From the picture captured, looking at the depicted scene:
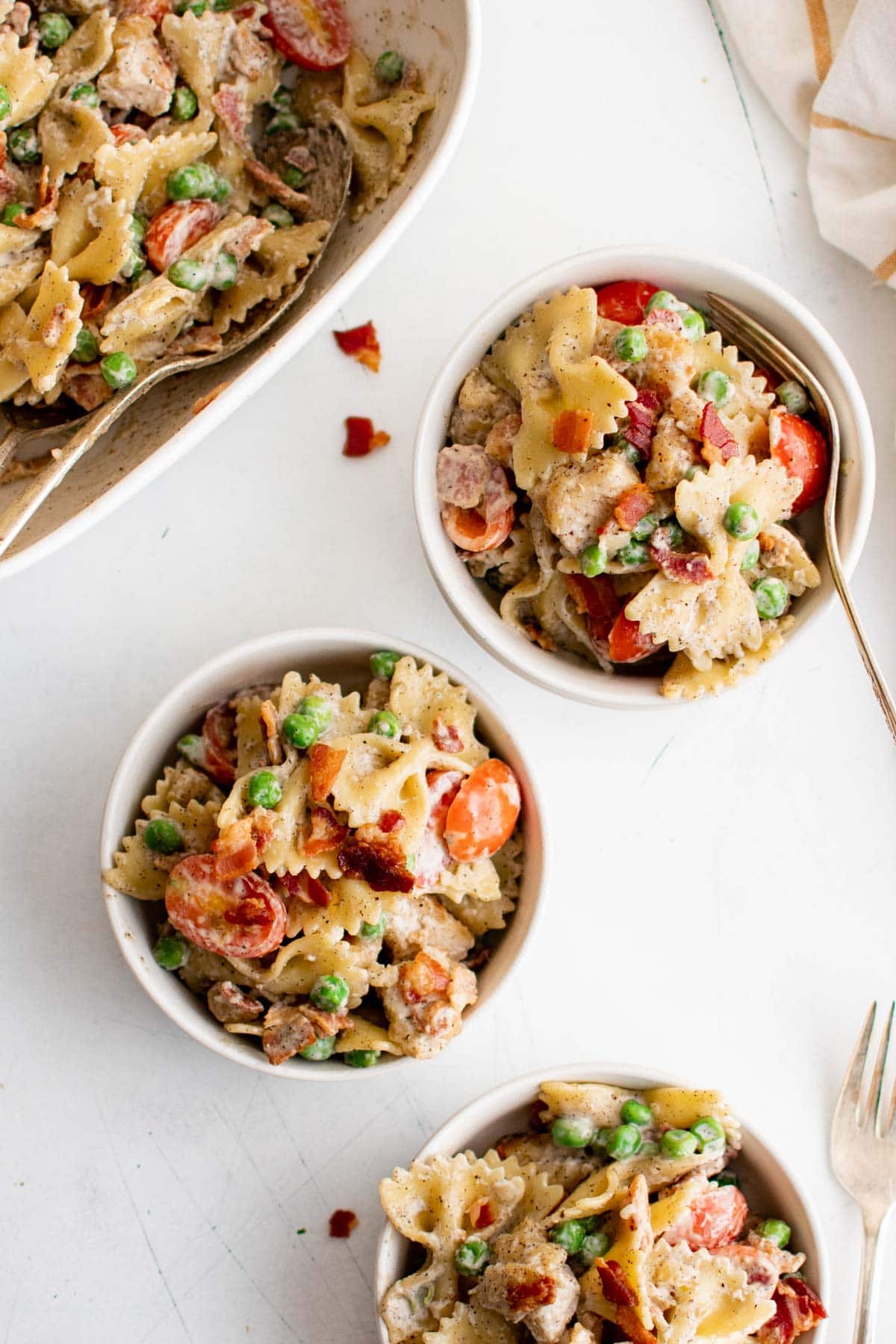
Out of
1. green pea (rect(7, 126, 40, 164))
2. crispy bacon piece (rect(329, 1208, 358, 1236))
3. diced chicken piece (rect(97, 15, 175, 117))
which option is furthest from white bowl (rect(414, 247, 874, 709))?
crispy bacon piece (rect(329, 1208, 358, 1236))

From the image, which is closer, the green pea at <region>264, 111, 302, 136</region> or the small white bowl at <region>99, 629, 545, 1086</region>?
the small white bowl at <region>99, 629, 545, 1086</region>

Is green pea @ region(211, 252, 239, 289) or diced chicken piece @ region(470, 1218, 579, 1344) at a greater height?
green pea @ region(211, 252, 239, 289)

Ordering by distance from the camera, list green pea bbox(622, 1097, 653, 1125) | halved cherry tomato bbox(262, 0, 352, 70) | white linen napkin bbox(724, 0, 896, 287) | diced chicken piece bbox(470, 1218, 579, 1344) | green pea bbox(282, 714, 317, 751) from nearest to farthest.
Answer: diced chicken piece bbox(470, 1218, 579, 1344), green pea bbox(282, 714, 317, 751), green pea bbox(622, 1097, 653, 1125), halved cherry tomato bbox(262, 0, 352, 70), white linen napkin bbox(724, 0, 896, 287)

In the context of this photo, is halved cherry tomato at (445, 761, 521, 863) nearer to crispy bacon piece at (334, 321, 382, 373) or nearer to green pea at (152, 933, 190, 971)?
green pea at (152, 933, 190, 971)

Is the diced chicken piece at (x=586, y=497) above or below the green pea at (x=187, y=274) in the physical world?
below

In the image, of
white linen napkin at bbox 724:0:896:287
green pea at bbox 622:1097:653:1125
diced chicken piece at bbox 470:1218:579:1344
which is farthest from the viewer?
white linen napkin at bbox 724:0:896:287

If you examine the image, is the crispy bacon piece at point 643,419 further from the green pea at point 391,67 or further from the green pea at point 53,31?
the green pea at point 53,31

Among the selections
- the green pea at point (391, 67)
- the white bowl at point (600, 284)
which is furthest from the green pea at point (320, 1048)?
the green pea at point (391, 67)
